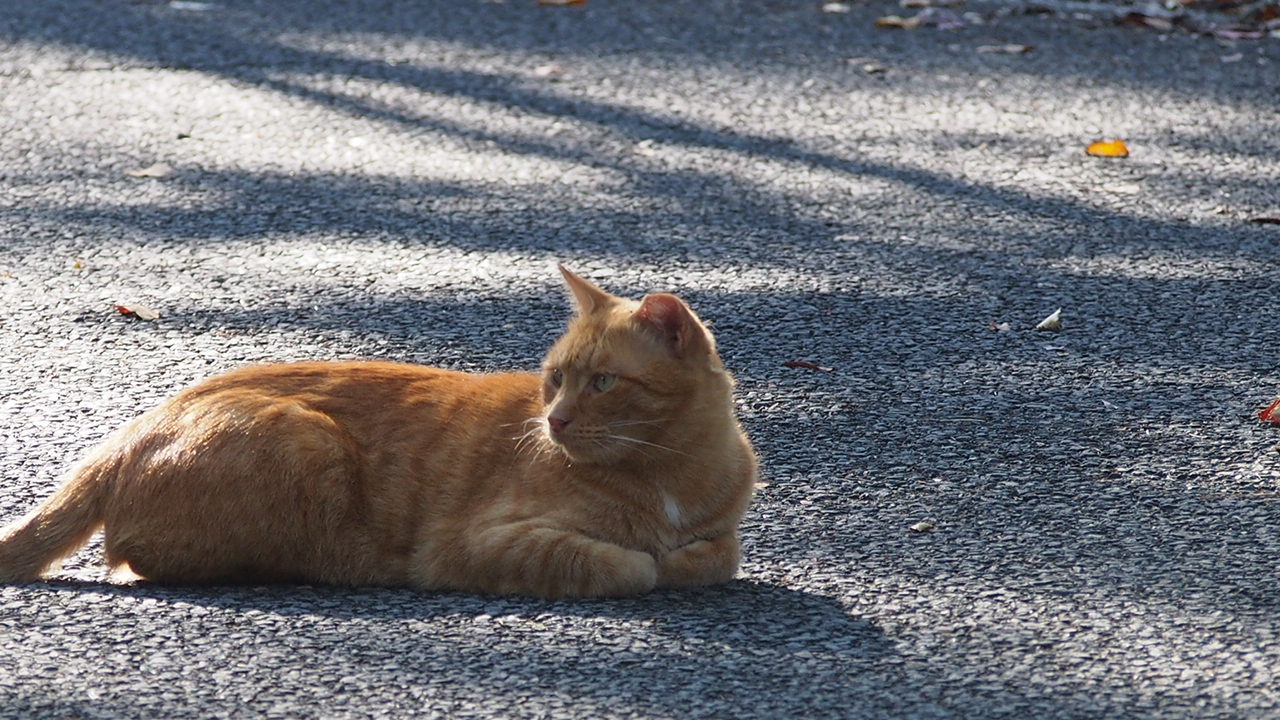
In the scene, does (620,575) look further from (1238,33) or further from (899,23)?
(1238,33)

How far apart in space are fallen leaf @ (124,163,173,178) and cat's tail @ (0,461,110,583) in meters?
3.66

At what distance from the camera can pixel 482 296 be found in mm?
5770

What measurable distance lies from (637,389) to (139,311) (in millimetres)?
2620

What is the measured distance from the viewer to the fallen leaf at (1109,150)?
7336 millimetres

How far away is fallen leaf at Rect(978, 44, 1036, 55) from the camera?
9.09 m

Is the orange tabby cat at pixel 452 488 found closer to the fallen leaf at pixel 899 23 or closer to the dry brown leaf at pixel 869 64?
the dry brown leaf at pixel 869 64

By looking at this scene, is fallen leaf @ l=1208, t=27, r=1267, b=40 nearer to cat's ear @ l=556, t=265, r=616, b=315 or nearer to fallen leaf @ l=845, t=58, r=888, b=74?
fallen leaf @ l=845, t=58, r=888, b=74

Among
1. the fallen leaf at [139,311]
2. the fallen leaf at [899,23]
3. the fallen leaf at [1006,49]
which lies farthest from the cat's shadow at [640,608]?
the fallen leaf at [899,23]

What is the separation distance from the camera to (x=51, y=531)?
3.71 m

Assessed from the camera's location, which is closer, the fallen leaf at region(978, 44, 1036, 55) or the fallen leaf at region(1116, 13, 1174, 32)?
the fallen leaf at region(978, 44, 1036, 55)

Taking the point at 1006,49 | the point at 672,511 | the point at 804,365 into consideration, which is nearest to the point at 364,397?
the point at 672,511

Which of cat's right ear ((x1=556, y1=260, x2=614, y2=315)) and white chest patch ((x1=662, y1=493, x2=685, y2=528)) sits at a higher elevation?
cat's right ear ((x1=556, y1=260, x2=614, y2=315))

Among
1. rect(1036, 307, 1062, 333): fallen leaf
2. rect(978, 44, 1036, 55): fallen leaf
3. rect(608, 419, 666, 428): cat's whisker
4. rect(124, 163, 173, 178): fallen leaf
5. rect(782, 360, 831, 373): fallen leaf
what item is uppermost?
rect(608, 419, 666, 428): cat's whisker

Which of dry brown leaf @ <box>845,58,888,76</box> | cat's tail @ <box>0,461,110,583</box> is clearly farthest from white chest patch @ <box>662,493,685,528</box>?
dry brown leaf @ <box>845,58,888,76</box>
